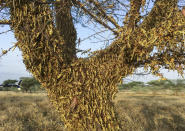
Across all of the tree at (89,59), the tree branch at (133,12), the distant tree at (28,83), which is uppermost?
the tree branch at (133,12)

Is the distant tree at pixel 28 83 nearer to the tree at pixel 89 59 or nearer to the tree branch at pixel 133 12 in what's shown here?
the tree at pixel 89 59

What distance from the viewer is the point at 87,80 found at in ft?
6.25

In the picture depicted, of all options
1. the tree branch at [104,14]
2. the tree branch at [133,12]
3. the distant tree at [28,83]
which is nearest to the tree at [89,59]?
the tree branch at [133,12]

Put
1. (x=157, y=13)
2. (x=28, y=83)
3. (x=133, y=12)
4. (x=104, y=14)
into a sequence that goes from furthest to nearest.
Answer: (x=28, y=83) < (x=104, y=14) < (x=157, y=13) < (x=133, y=12)

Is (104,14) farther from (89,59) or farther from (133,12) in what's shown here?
(89,59)

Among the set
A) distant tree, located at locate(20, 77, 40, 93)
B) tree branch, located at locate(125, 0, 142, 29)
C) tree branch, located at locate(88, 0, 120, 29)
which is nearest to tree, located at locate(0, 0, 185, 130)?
tree branch, located at locate(125, 0, 142, 29)

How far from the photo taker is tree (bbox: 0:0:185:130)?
1.78 m

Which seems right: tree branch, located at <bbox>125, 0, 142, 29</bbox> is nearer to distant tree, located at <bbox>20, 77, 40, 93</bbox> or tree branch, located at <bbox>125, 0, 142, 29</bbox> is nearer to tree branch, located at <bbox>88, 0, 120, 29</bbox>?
tree branch, located at <bbox>88, 0, 120, 29</bbox>

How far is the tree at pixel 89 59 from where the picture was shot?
178cm

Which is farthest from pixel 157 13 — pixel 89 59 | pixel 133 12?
pixel 89 59

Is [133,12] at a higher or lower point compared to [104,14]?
lower

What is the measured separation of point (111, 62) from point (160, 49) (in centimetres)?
61

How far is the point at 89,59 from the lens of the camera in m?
2.11

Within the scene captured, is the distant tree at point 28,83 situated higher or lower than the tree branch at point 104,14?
lower
